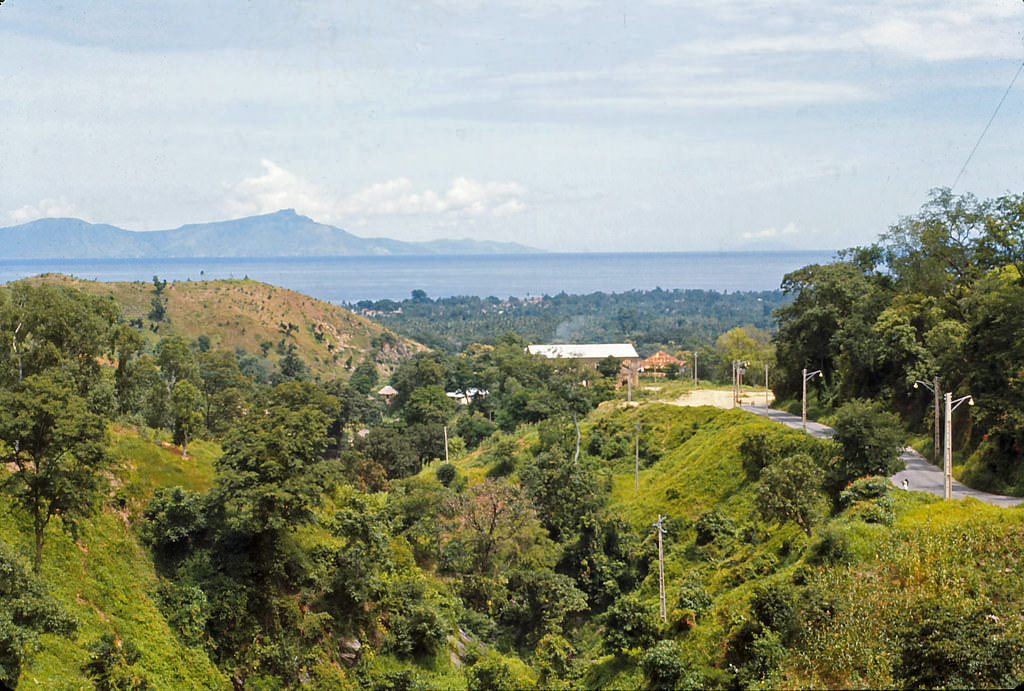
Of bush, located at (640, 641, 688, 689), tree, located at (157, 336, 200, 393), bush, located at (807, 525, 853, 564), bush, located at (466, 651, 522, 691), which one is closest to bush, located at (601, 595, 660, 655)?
bush, located at (640, 641, 688, 689)

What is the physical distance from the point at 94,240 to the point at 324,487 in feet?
469

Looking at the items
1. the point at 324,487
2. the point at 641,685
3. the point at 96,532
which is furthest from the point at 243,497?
the point at 641,685

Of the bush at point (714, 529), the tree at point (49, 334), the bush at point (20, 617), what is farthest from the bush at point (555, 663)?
the tree at point (49, 334)

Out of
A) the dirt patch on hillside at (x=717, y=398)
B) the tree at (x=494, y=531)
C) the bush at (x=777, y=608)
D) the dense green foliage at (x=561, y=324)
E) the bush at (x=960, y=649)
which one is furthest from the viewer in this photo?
the dense green foliage at (x=561, y=324)

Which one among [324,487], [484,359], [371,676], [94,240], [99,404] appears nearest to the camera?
[371,676]

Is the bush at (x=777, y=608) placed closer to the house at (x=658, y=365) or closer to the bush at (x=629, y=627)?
the bush at (x=629, y=627)

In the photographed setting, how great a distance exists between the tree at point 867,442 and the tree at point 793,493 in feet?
4.39

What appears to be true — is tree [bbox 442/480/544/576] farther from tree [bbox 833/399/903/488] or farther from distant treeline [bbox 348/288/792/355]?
distant treeline [bbox 348/288/792/355]

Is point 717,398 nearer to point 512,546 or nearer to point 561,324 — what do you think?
point 512,546

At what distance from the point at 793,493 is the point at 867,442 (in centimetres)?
282

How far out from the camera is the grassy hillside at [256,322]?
296ft

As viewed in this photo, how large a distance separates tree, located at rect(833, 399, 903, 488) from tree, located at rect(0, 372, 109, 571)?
65.8 feet

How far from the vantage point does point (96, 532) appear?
1944 centimetres

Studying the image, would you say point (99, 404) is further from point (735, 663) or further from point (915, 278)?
point (915, 278)
